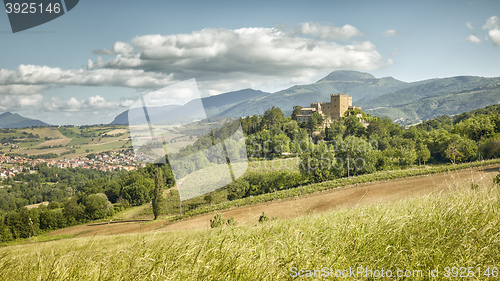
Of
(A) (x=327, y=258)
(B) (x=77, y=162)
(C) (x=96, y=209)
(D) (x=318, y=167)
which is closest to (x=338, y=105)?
→ (D) (x=318, y=167)

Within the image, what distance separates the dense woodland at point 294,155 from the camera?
41281 millimetres

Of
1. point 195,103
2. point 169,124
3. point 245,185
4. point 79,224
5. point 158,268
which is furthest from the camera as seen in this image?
point 79,224

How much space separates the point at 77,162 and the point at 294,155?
10871 cm

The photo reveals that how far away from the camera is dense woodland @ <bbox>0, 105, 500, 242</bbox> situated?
4128cm

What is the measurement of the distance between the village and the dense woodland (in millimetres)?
31332

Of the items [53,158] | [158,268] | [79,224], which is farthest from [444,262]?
[53,158]

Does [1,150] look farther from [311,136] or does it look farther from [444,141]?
[444,141]

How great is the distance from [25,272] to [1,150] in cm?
20315

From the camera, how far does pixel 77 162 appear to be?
127 metres

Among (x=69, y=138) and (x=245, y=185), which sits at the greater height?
(x=69, y=138)

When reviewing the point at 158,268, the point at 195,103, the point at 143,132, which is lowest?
the point at 158,268

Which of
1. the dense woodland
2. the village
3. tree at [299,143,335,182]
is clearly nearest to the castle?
the dense woodland

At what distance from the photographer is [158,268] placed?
2.36 metres

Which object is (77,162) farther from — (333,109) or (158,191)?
(158,191)
